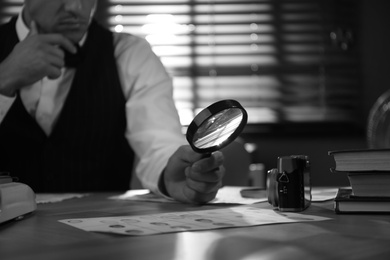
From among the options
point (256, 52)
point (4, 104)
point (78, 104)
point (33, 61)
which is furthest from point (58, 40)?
point (256, 52)

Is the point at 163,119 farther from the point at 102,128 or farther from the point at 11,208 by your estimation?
the point at 11,208

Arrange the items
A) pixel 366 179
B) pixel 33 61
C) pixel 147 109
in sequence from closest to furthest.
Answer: pixel 366 179 → pixel 33 61 → pixel 147 109

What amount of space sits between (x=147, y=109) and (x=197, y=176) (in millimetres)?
640

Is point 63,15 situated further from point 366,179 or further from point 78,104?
point 366,179

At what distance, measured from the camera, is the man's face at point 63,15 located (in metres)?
1.57

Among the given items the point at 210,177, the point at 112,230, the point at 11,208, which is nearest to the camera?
the point at 112,230

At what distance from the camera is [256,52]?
11.0 ft

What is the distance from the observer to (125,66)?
192 centimetres

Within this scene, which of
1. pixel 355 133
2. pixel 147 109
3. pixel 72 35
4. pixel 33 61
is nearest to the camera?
pixel 33 61

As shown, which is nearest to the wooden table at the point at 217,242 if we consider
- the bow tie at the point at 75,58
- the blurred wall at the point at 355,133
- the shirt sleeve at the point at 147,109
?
the shirt sleeve at the point at 147,109

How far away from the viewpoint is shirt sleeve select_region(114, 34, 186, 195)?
155 centimetres

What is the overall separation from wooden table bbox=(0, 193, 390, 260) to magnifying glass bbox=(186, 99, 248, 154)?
0.67ft

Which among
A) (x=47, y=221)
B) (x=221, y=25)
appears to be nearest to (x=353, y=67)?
(x=221, y=25)

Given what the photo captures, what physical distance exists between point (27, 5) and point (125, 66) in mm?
351
